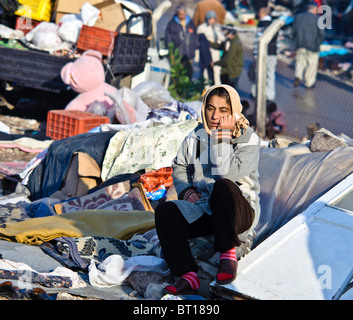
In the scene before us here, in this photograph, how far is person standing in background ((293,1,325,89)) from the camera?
39.2 ft

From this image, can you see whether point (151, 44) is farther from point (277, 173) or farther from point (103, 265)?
point (103, 265)

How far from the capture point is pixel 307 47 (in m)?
12.2

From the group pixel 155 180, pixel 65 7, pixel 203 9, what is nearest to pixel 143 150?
pixel 155 180

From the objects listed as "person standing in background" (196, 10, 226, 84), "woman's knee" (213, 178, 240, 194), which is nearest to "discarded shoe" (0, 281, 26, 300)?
"woman's knee" (213, 178, 240, 194)

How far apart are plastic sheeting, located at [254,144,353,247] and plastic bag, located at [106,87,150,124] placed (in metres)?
2.78

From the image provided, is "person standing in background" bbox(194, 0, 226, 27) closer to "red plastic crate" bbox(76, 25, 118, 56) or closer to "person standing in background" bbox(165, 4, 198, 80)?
"person standing in background" bbox(165, 4, 198, 80)

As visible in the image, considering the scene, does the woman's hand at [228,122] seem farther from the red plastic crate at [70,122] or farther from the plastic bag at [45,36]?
the plastic bag at [45,36]

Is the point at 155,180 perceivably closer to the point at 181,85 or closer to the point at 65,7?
the point at 65,7

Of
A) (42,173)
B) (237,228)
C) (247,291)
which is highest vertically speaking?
(237,228)

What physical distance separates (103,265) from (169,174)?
216 centimetres

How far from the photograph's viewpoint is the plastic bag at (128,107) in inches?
300

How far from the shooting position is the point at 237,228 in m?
3.41

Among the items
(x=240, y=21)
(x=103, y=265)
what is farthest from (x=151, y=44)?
(x=240, y=21)

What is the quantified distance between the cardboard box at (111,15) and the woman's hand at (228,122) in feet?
21.7
